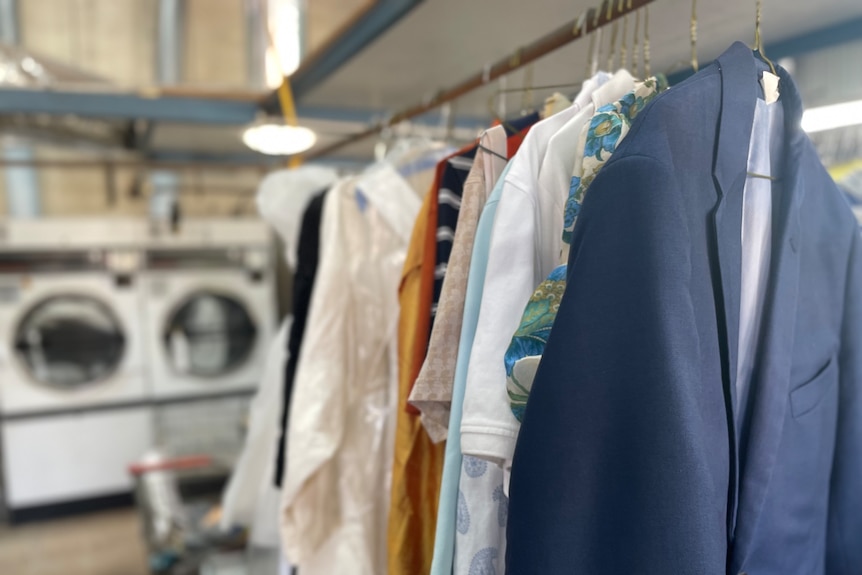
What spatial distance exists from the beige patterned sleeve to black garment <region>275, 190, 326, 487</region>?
50 centimetres

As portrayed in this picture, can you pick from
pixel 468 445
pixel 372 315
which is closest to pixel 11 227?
pixel 372 315

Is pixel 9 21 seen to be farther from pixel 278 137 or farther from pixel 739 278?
pixel 739 278

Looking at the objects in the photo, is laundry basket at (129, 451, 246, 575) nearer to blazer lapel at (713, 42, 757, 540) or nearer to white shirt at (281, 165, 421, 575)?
white shirt at (281, 165, 421, 575)

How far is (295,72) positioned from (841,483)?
61.9 inches

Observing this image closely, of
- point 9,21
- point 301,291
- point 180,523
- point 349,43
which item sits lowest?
point 180,523

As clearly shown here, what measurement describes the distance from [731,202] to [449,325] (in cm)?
35

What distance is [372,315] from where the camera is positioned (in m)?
1.11

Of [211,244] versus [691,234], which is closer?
[691,234]

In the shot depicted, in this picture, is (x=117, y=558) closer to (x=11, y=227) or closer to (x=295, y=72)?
(x=11, y=227)

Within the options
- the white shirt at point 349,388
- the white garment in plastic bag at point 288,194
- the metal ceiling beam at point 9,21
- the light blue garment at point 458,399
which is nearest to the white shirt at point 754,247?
the light blue garment at point 458,399

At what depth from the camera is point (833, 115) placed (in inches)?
56.4

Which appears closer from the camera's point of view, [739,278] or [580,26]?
[739,278]

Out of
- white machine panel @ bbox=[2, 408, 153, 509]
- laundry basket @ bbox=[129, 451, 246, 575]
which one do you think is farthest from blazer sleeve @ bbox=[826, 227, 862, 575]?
white machine panel @ bbox=[2, 408, 153, 509]

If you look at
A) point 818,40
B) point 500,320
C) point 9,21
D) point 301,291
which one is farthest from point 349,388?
point 9,21
